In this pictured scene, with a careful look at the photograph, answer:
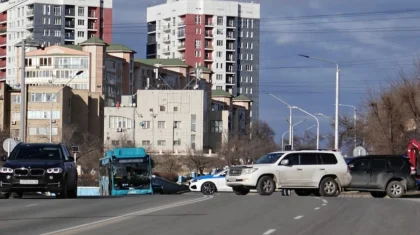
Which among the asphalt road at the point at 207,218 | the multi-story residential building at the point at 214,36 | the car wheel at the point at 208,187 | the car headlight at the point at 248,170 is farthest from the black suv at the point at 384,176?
the multi-story residential building at the point at 214,36

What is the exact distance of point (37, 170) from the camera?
99.9ft

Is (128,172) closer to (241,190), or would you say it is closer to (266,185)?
(241,190)

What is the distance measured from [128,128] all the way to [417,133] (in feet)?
239

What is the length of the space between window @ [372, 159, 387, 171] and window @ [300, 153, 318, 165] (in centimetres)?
381

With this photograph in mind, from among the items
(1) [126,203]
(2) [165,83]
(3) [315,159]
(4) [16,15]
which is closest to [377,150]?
→ (3) [315,159]

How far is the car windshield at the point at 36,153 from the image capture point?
31500 mm

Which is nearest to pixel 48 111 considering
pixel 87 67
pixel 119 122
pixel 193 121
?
pixel 119 122

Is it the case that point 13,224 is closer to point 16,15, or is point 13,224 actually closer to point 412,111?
point 412,111

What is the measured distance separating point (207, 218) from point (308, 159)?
15369mm

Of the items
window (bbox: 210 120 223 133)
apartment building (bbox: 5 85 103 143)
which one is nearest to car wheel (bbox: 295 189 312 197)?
apartment building (bbox: 5 85 103 143)

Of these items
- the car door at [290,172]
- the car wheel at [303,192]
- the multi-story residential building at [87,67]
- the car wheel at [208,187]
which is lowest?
the car wheel at [208,187]

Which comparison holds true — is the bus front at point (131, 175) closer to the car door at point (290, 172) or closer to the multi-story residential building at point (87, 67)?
the car door at point (290, 172)

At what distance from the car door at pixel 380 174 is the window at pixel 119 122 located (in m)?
92.4

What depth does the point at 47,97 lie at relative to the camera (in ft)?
398
